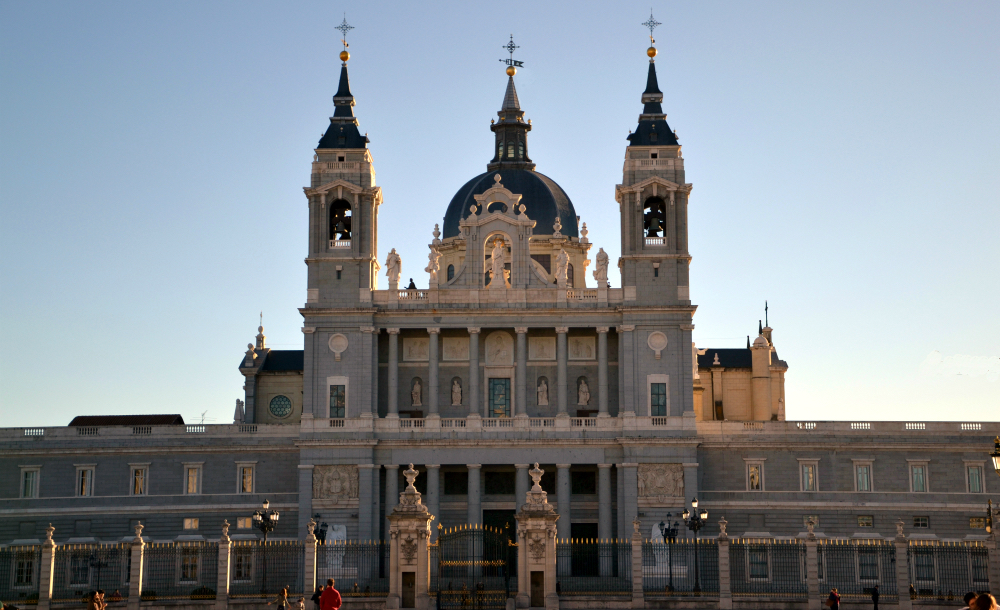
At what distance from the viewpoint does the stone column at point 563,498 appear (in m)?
64.4

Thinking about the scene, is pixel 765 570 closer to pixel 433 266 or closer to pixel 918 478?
pixel 918 478

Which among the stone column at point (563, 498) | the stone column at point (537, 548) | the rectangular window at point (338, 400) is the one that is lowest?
the stone column at point (537, 548)

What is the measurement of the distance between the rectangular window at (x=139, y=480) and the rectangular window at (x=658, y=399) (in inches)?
1034

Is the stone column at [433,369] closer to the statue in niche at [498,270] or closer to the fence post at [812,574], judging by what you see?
the statue in niche at [498,270]

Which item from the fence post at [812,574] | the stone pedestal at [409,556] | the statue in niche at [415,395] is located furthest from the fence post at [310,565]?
the statue in niche at [415,395]

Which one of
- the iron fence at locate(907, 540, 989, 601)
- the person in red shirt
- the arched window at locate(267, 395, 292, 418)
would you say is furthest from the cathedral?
the person in red shirt

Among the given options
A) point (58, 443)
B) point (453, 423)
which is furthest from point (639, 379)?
point (58, 443)

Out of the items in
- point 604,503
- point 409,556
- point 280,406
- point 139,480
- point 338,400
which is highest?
point 280,406

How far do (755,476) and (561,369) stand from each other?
11327 mm

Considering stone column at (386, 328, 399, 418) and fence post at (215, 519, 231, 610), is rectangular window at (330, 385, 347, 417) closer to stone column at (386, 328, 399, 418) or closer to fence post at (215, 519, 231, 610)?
stone column at (386, 328, 399, 418)

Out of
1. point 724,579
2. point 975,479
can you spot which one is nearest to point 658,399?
point 975,479

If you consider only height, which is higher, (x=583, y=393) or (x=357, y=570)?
(x=583, y=393)

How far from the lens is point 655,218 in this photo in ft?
222

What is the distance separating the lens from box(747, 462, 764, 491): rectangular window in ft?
215
